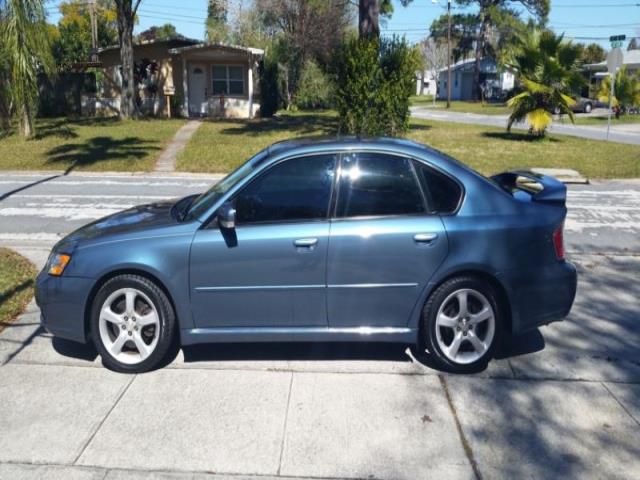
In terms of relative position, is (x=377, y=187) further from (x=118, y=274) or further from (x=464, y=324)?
(x=118, y=274)

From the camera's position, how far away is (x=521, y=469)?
354cm

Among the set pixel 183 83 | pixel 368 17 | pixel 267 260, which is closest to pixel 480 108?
pixel 183 83

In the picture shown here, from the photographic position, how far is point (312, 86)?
40.0m

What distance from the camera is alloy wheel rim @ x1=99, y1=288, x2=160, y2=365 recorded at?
14.9 ft

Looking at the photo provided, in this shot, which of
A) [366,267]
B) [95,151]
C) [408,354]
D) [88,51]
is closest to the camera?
[366,267]

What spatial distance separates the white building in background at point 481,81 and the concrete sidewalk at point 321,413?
62153 mm

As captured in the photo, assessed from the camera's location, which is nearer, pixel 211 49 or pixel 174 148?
pixel 174 148

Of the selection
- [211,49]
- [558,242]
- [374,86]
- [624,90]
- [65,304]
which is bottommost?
[65,304]

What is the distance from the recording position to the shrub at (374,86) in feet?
59.5

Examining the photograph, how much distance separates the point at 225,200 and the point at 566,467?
276 cm

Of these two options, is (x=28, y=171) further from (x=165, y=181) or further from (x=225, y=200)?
(x=225, y=200)

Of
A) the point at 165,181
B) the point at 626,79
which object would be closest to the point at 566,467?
the point at 165,181

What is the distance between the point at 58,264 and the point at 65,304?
30 centimetres

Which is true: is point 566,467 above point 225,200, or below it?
below
